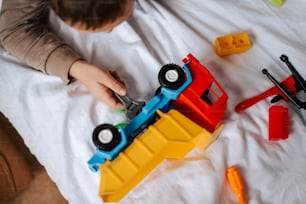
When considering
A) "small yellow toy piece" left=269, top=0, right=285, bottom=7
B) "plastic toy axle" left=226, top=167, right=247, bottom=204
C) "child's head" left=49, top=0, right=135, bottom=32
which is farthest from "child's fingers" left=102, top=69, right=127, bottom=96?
"small yellow toy piece" left=269, top=0, right=285, bottom=7

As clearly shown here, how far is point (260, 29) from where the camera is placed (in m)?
0.78

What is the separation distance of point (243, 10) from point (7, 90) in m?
0.49

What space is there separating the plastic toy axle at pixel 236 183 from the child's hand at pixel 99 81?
0.21m

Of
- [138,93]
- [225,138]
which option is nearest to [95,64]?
[138,93]

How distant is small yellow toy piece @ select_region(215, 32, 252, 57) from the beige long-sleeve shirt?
27cm

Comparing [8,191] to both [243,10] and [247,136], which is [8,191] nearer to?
[247,136]

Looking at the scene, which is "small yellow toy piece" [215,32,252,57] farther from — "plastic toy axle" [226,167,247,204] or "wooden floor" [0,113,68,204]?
"wooden floor" [0,113,68,204]

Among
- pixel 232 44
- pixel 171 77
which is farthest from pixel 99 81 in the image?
pixel 232 44

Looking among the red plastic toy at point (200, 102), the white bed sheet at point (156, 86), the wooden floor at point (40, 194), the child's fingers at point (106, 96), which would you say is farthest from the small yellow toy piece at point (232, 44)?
the wooden floor at point (40, 194)

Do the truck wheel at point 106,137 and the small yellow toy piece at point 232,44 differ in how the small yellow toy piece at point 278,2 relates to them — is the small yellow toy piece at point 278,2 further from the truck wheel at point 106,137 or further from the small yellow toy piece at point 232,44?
the truck wheel at point 106,137

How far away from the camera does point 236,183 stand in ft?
2.08

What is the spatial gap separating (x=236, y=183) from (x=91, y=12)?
0.35 metres

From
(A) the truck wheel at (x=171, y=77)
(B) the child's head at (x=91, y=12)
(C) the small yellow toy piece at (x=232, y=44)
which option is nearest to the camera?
(B) the child's head at (x=91, y=12)

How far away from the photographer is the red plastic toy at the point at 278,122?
67cm
